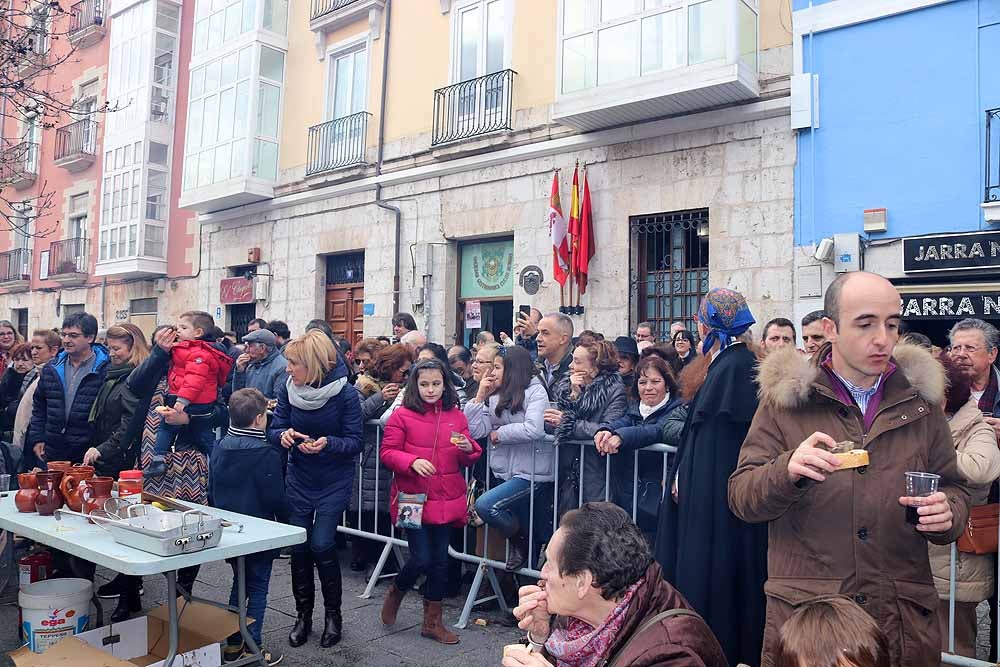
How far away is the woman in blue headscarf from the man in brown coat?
23.8 inches

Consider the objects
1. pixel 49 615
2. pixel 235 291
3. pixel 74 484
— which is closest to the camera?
pixel 49 615

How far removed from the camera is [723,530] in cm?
321

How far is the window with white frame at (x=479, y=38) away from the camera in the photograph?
41.3 feet

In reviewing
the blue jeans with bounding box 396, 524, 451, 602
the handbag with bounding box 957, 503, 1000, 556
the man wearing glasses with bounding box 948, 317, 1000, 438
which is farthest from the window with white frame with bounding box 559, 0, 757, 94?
the blue jeans with bounding box 396, 524, 451, 602

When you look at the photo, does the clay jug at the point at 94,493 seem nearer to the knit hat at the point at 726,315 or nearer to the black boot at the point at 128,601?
the black boot at the point at 128,601

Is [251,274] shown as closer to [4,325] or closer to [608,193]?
[4,325]

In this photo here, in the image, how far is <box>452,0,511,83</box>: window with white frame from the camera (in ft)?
41.3

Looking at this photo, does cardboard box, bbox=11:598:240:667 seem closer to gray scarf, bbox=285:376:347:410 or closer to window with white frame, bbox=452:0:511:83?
gray scarf, bbox=285:376:347:410

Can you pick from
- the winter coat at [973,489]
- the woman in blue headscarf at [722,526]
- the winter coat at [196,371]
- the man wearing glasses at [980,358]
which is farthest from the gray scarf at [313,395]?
the man wearing glasses at [980,358]

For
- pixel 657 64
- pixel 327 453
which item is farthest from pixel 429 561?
pixel 657 64

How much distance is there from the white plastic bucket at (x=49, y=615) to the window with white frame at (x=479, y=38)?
33.9 feet

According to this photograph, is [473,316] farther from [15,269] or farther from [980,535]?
[15,269]

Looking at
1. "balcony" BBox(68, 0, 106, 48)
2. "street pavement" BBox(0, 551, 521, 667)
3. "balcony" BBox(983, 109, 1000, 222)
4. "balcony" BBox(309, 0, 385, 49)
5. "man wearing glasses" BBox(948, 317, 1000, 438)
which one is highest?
"balcony" BBox(68, 0, 106, 48)

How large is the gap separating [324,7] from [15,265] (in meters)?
15.6
